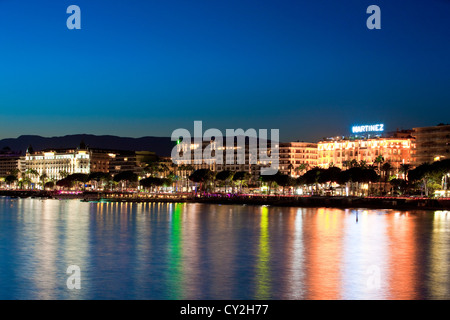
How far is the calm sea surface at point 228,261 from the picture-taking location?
3291cm

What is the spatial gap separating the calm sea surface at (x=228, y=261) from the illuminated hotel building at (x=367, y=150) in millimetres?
91713

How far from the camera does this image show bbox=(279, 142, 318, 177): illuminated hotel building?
618ft

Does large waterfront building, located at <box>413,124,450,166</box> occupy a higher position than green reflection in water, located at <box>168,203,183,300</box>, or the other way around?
large waterfront building, located at <box>413,124,450,166</box>

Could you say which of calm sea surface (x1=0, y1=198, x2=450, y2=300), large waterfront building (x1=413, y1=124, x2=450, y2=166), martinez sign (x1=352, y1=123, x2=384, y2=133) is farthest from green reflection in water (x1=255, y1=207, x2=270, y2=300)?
martinez sign (x1=352, y1=123, x2=384, y2=133)

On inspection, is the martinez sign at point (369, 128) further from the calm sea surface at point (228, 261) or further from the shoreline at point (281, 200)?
the calm sea surface at point (228, 261)

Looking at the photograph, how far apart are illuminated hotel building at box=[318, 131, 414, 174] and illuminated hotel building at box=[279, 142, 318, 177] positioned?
26.6ft

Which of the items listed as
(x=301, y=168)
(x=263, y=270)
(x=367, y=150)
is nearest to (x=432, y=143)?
(x=367, y=150)

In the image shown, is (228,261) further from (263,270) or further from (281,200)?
(281,200)

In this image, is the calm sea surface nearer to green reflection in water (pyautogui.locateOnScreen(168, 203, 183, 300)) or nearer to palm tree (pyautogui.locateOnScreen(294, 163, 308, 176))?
green reflection in water (pyautogui.locateOnScreen(168, 203, 183, 300))

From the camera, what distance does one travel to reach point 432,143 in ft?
487
